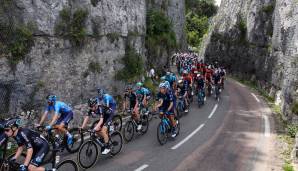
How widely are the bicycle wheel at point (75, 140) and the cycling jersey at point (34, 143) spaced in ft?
12.4

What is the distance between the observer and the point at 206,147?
13.5 meters

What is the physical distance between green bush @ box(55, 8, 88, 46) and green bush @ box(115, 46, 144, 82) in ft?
14.8

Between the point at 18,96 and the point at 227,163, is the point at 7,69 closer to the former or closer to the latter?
→ the point at 18,96

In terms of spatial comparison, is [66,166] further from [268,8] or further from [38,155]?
[268,8]

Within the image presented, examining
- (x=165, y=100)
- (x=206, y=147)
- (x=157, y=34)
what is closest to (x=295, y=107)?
(x=206, y=147)

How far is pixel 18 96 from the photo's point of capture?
1320 cm

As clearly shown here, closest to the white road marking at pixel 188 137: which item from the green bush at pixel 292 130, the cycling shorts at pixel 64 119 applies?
the green bush at pixel 292 130

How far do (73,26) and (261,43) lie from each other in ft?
87.4

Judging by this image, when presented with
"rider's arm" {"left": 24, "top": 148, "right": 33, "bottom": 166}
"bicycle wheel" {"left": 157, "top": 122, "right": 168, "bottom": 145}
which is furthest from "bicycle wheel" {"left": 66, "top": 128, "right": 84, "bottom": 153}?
"rider's arm" {"left": 24, "top": 148, "right": 33, "bottom": 166}

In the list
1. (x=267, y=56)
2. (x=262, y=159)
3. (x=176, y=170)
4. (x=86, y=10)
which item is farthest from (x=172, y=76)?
(x=267, y=56)

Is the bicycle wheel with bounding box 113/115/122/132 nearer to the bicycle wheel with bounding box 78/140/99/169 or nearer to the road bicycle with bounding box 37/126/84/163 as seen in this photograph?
the road bicycle with bounding box 37/126/84/163

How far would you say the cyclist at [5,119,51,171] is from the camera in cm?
712

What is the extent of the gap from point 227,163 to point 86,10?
10159mm

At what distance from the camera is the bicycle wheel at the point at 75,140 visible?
11.6 m
